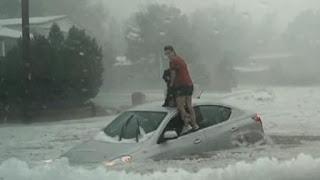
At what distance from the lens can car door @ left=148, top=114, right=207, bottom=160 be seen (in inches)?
393

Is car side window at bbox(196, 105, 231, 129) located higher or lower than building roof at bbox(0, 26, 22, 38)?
lower

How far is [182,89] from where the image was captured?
1166 cm

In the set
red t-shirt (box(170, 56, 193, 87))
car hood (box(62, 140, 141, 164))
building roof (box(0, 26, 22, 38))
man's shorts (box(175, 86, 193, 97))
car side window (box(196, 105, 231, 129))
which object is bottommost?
car hood (box(62, 140, 141, 164))

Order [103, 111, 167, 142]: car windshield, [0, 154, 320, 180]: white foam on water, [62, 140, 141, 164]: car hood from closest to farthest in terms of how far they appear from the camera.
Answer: [0, 154, 320, 180]: white foam on water < [62, 140, 141, 164]: car hood < [103, 111, 167, 142]: car windshield

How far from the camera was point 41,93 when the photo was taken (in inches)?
1104

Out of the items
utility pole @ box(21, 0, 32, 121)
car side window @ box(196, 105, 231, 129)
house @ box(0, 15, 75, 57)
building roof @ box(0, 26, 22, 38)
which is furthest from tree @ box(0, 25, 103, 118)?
building roof @ box(0, 26, 22, 38)

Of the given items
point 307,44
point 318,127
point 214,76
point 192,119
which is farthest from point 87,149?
point 307,44

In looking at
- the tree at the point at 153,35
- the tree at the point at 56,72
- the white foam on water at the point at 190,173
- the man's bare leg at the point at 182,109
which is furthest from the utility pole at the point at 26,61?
the tree at the point at 153,35

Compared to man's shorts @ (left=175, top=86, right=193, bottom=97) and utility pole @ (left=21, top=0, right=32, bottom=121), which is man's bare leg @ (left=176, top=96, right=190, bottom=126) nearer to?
man's shorts @ (left=175, top=86, right=193, bottom=97)

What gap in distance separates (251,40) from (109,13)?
1435 cm

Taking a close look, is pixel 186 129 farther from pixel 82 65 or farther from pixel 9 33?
pixel 9 33

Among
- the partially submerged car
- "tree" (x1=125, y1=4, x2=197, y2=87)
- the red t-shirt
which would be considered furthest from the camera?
"tree" (x1=125, y1=4, x2=197, y2=87)

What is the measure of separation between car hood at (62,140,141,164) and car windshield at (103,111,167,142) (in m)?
0.22

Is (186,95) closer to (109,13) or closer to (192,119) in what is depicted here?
(192,119)
